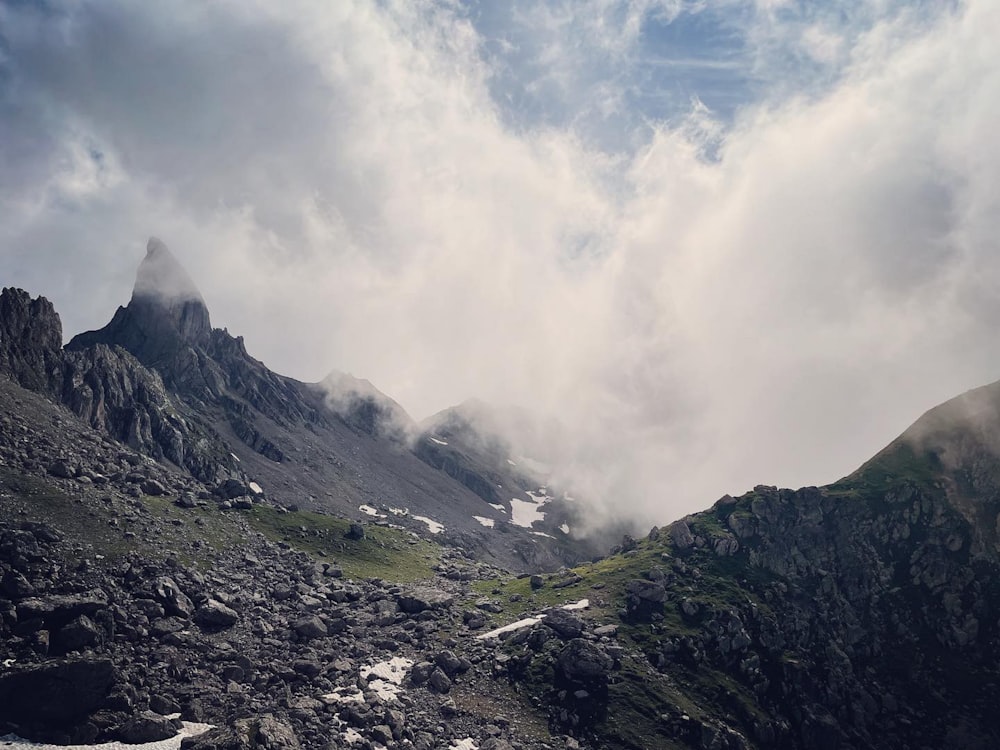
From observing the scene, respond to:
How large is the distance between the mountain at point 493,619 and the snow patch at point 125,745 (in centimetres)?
65

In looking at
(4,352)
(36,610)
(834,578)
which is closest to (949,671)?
(834,578)

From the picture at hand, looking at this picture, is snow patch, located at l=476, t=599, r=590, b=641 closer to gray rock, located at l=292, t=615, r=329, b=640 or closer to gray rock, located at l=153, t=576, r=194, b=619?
gray rock, located at l=292, t=615, r=329, b=640

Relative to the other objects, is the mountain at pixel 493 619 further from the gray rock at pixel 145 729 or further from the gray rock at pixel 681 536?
the gray rock at pixel 681 536

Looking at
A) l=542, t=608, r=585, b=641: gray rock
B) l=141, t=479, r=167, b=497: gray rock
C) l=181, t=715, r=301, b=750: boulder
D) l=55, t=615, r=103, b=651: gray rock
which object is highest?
l=141, t=479, r=167, b=497: gray rock

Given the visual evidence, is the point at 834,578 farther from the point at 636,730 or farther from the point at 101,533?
the point at 101,533

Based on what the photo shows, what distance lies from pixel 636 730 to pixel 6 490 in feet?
421

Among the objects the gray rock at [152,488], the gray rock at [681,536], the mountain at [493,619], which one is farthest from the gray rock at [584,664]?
the gray rock at [152,488]

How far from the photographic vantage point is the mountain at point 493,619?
89812 mm

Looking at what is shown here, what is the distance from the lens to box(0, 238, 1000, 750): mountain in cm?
8981

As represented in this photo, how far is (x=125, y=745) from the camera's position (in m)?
77.6

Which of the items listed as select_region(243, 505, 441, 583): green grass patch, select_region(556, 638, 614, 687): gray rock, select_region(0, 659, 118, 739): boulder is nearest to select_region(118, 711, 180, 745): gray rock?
select_region(0, 659, 118, 739): boulder

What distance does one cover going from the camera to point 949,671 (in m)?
132

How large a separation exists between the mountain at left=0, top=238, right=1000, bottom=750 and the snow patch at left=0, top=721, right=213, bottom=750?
2.14ft

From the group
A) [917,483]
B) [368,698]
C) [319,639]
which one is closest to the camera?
[368,698]
